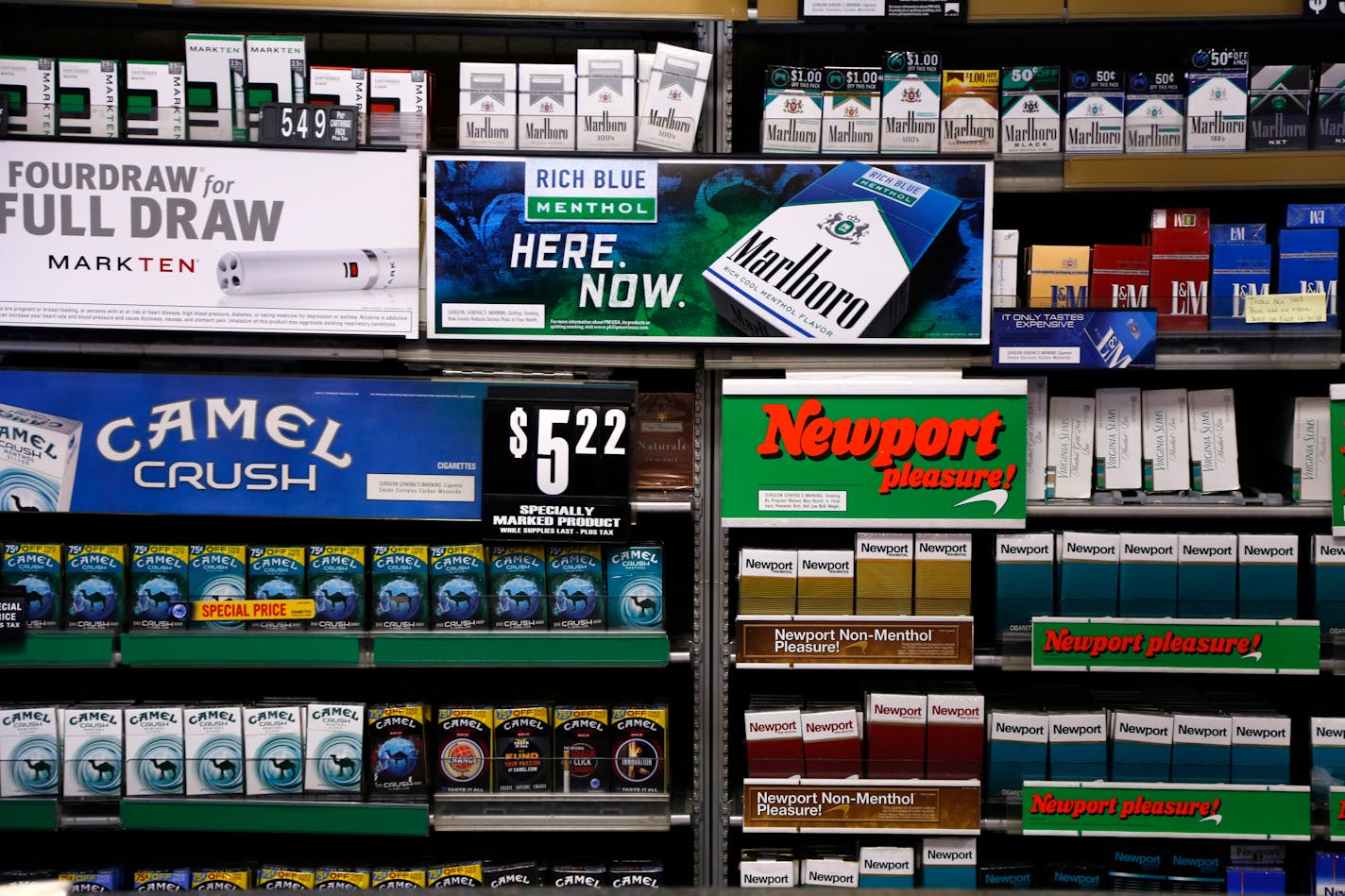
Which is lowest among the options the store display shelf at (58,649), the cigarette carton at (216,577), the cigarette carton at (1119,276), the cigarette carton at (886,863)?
the cigarette carton at (886,863)

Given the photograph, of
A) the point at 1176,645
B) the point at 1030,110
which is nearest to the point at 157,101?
the point at 1030,110

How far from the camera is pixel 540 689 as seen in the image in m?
3.47

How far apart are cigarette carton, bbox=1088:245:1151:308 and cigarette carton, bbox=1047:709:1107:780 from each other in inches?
44.0

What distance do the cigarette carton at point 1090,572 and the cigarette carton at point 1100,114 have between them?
105cm

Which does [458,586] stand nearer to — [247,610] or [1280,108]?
[247,610]

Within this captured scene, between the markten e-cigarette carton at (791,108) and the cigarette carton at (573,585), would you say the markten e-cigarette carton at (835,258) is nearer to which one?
the markten e-cigarette carton at (791,108)

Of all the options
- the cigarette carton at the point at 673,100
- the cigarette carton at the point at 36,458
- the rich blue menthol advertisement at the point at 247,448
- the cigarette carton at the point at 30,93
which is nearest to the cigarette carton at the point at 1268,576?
the cigarette carton at the point at 673,100

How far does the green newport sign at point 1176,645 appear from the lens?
2.98 metres

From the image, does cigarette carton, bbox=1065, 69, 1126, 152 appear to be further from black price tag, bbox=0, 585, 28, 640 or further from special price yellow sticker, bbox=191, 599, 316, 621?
black price tag, bbox=0, 585, 28, 640

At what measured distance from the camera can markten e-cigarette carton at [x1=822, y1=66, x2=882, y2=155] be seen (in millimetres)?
2994

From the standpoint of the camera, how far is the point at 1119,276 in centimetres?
302

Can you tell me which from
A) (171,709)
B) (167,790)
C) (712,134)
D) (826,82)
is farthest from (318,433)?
(826,82)

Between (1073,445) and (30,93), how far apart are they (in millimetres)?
2917

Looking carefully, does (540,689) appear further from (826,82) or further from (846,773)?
(826,82)
